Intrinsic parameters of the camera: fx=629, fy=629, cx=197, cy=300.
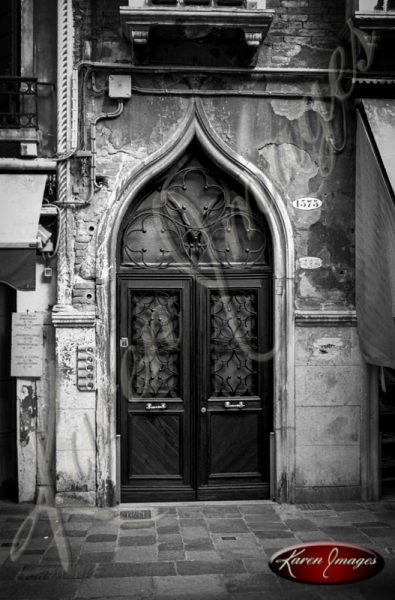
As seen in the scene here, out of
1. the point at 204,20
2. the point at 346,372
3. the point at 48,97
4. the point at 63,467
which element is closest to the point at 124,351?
the point at 63,467

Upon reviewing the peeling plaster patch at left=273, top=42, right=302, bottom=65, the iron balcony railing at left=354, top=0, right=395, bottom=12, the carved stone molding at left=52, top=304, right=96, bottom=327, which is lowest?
the carved stone molding at left=52, top=304, right=96, bottom=327

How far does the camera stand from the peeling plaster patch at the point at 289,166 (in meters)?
6.99

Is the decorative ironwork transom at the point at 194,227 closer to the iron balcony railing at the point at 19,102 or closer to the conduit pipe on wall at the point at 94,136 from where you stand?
the conduit pipe on wall at the point at 94,136

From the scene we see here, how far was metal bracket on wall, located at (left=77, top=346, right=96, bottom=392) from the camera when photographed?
22.1 feet

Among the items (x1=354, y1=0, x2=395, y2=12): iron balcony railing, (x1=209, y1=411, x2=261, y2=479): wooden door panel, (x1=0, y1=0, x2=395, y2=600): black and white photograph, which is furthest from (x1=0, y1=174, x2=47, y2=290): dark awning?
(x1=354, y1=0, x2=395, y2=12): iron balcony railing

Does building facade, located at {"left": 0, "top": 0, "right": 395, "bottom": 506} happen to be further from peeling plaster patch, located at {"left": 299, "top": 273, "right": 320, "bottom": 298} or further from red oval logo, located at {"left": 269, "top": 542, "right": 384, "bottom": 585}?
red oval logo, located at {"left": 269, "top": 542, "right": 384, "bottom": 585}

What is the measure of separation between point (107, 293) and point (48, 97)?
2251 mm

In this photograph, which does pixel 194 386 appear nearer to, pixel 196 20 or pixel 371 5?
pixel 196 20

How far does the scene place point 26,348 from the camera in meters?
6.76

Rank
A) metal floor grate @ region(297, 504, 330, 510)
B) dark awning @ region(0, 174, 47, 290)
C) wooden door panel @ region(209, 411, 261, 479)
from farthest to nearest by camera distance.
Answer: wooden door panel @ region(209, 411, 261, 479) → metal floor grate @ region(297, 504, 330, 510) → dark awning @ region(0, 174, 47, 290)

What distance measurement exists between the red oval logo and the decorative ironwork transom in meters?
3.09

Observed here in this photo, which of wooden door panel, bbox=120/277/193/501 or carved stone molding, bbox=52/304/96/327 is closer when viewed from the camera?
carved stone molding, bbox=52/304/96/327

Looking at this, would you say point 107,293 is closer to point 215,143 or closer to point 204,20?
point 215,143

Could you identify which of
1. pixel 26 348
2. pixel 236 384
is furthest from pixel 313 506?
pixel 26 348
